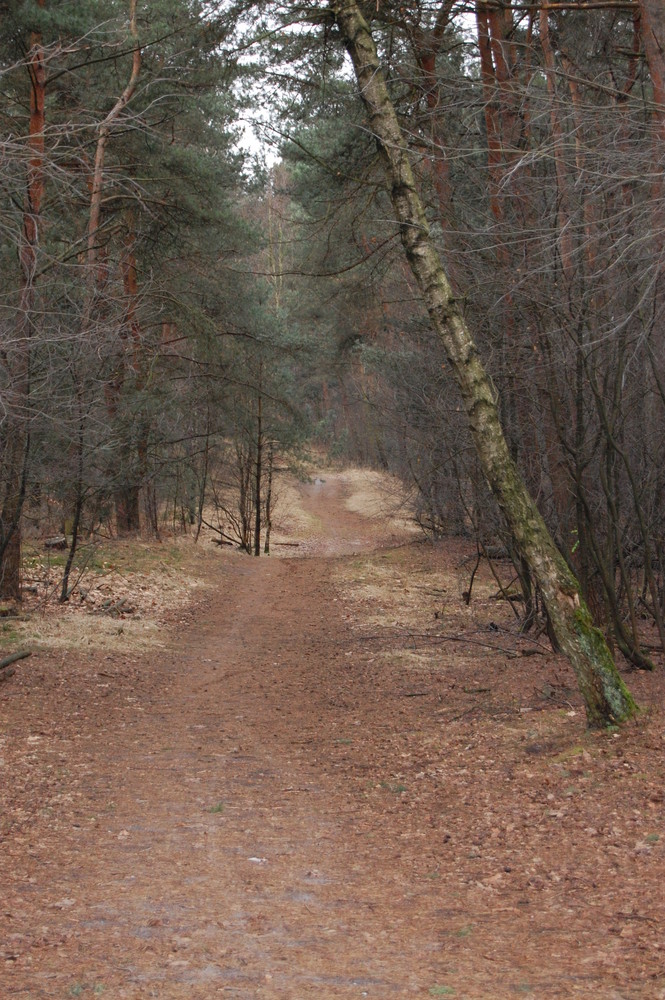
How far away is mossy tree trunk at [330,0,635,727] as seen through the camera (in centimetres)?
642

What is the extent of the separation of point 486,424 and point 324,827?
3.15 metres

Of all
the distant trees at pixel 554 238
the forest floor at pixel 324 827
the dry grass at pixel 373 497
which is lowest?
the forest floor at pixel 324 827

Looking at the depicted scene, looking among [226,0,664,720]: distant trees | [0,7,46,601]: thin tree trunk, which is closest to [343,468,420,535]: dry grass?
[0,7,46,601]: thin tree trunk

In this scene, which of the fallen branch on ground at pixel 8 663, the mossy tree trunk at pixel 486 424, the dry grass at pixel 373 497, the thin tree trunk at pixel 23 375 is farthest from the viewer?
the dry grass at pixel 373 497

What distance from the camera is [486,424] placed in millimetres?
6832

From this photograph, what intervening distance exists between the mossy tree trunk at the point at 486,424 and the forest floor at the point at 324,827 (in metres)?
0.43

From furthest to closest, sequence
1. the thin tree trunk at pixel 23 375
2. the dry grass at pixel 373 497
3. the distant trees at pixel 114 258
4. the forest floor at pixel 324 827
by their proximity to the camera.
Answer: the dry grass at pixel 373 497
the distant trees at pixel 114 258
the thin tree trunk at pixel 23 375
the forest floor at pixel 324 827

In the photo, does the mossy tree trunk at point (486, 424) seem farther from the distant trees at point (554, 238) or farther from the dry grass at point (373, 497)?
the dry grass at point (373, 497)

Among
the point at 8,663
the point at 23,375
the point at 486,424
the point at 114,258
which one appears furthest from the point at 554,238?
the point at 114,258

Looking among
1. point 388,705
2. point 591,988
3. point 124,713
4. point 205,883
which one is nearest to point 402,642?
point 388,705

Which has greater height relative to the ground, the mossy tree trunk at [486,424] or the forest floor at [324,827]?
the mossy tree trunk at [486,424]

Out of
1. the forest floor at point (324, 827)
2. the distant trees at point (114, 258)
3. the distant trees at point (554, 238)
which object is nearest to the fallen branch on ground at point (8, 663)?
the forest floor at point (324, 827)

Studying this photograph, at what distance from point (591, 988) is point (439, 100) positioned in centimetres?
727

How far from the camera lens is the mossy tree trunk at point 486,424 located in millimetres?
6418
